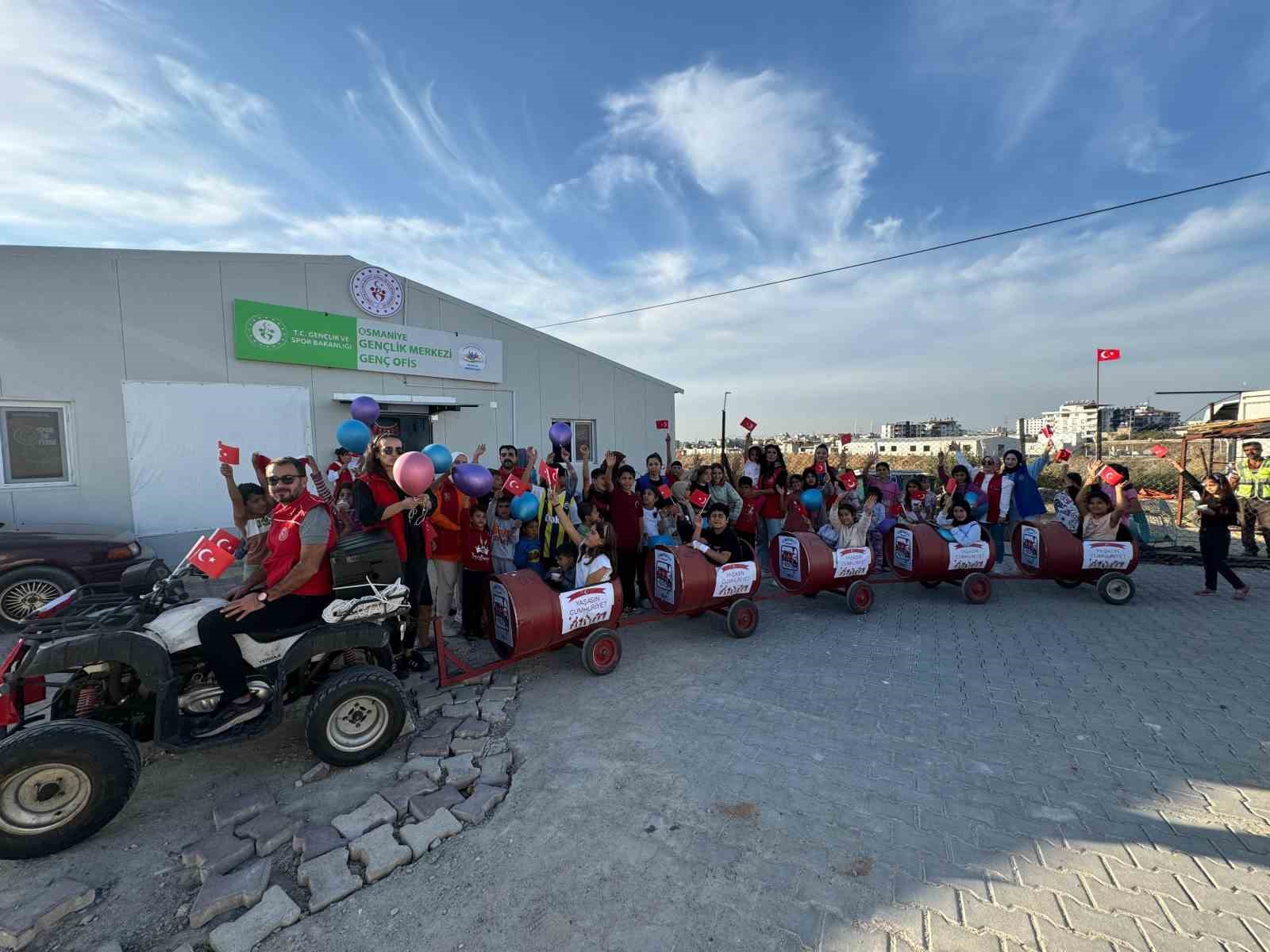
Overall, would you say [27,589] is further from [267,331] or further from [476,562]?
[476,562]

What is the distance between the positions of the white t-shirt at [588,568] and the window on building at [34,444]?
8113 millimetres

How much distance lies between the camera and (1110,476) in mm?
6906

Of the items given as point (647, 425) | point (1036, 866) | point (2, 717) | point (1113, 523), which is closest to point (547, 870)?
point (1036, 866)

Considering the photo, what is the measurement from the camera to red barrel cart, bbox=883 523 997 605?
679 cm

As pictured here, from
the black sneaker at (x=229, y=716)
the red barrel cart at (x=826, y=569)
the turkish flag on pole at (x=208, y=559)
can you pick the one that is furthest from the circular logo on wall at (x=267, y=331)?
the red barrel cart at (x=826, y=569)

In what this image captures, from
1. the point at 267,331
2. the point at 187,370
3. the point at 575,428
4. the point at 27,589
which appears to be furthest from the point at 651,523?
the point at 575,428

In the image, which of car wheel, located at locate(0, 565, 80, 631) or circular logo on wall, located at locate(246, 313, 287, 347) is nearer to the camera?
car wheel, located at locate(0, 565, 80, 631)

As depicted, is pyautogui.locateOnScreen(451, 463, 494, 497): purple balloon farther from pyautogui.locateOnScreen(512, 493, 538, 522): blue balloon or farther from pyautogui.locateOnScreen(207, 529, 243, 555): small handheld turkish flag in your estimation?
pyautogui.locateOnScreen(207, 529, 243, 555): small handheld turkish flag

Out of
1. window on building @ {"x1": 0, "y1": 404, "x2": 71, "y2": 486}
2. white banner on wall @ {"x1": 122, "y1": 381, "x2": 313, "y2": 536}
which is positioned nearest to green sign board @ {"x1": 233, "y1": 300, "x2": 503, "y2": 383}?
white banner on wall @ {"x1": 122, "y1": 381, "x2": 313, "y2": 536}

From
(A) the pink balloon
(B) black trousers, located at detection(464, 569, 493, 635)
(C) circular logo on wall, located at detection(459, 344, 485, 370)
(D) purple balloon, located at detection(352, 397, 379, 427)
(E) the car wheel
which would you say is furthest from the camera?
(C) circular logo on wall, located at detection(459, 344, 485, 370)

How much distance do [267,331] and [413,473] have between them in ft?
23.5

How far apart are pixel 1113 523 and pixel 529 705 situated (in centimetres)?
748

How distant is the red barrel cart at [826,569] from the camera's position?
20.8 feet

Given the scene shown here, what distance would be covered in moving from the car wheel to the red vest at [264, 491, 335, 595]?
4.80 metres
